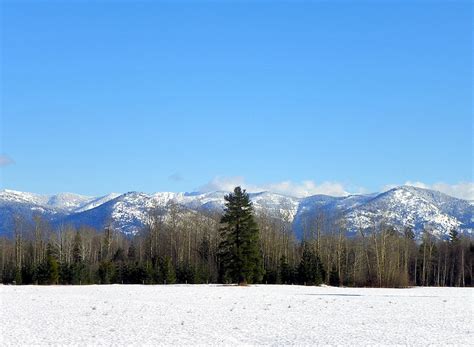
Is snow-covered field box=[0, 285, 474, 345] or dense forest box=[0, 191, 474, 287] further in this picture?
dense forest box=[0, 191, 474, 287]

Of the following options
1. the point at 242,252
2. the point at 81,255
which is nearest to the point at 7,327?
the point at 242,252

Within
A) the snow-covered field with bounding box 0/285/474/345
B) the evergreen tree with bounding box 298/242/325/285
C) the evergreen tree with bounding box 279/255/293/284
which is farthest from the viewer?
the evergreen tree with bounding box 279/255/293/284

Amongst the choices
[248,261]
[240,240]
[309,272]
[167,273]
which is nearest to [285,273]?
[309,272]

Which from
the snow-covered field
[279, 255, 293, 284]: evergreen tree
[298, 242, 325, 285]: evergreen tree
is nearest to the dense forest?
[298, 242, 325, 285]: evergreen tree

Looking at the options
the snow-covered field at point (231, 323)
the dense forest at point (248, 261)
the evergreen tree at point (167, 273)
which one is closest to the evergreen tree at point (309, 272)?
the dense forest at point (248, 261)

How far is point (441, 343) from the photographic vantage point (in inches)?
792

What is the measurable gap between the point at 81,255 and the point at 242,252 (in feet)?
143

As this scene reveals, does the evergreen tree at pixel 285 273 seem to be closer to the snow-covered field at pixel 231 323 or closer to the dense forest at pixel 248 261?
the dense forest at pixel 248 261

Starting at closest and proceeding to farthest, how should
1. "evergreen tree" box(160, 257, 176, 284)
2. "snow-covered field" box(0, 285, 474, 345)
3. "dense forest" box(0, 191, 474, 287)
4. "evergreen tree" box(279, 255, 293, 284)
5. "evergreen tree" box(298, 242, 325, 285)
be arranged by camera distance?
"snow-covered field" box(0, 285, 474, 345), "evergreen tree" box(160, 257, 176, 284), "dense forest" box(0, 191, 474, 287), "evergreen tree" box(298, 242, 325, 285), "evergreen tree" box(279, 255, 293, 284)

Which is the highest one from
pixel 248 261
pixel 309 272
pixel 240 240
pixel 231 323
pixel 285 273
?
pixel 240 240

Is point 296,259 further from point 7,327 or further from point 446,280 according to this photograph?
point 7,327

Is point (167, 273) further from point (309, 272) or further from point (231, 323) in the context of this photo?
point (231, 323)

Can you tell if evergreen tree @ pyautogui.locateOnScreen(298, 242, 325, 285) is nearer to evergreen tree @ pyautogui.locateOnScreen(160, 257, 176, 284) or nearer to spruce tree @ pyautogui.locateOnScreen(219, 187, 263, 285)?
spruce tree @ pyautogui.locateOnScreen(219, 187, 263, 285)

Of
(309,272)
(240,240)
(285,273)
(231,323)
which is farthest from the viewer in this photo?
(285,273)
